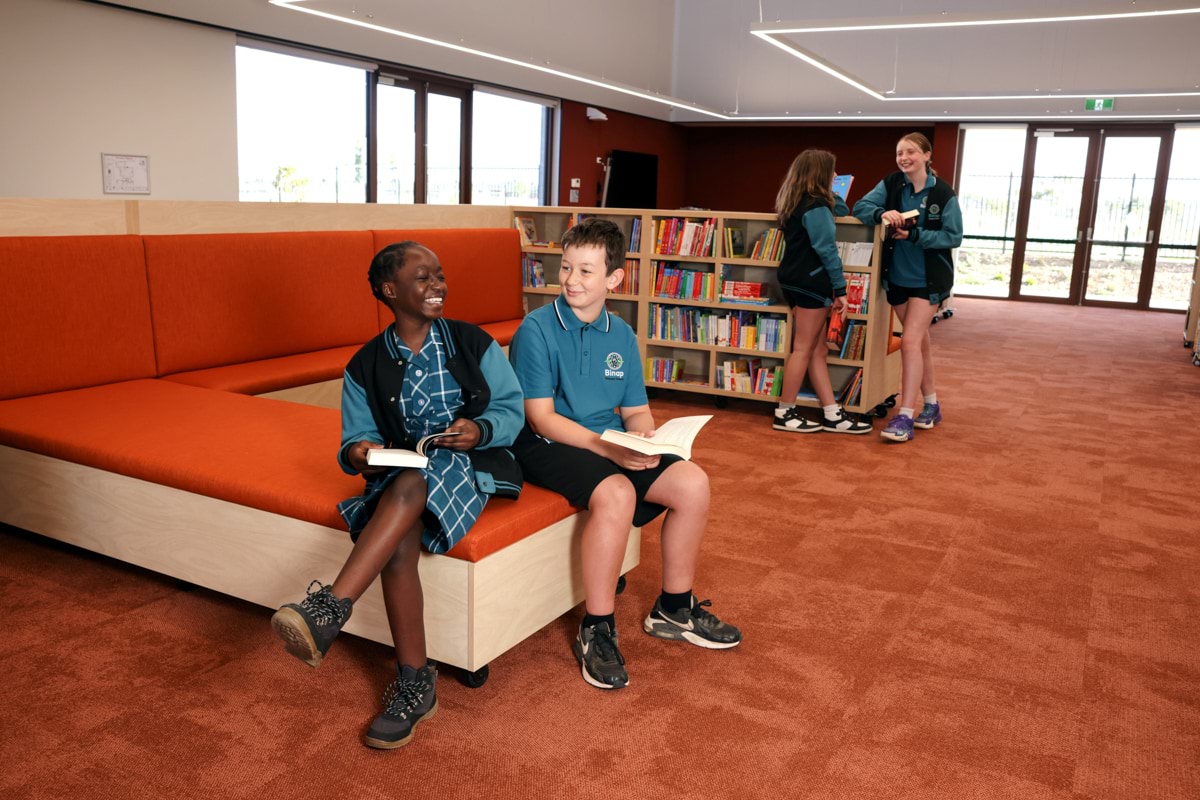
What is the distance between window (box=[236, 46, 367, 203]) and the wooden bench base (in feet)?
16.8

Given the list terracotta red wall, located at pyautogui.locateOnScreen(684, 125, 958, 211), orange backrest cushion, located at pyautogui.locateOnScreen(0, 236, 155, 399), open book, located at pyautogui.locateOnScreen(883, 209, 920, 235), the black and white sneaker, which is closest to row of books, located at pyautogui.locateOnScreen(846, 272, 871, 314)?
open book, located at pyautogui.locateOnScreen(883, 209, 920, 235)

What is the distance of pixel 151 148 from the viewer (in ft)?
22.7

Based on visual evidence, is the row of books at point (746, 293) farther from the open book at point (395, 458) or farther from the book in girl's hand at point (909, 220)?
the open book at point (395, 458)

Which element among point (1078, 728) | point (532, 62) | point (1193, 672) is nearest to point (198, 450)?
point (1078, 728)

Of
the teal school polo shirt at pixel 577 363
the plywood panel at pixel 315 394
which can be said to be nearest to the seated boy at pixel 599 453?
the teal school polo shirt at pixel 577 363

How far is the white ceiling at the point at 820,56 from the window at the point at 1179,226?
67cm

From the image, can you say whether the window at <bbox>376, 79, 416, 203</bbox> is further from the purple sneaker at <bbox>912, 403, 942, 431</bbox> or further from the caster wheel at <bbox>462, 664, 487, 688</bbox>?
the caster wheel at <bbox>462, 664, 487, 688</bbox>

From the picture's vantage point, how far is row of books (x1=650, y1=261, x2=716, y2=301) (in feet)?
18.9

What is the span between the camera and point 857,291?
210 inches

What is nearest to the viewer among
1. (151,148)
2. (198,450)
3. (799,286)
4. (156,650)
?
(156,650)

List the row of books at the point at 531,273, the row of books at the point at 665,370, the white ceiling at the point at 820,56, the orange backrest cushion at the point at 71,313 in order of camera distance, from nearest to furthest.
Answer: the orange backrest cushion at the point at 71,313 → the row of books at the point at 665,370 → the row of books at the point at 531,273 → the white ceiling at the point at 820,56

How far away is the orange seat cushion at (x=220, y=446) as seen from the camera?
2436 mm

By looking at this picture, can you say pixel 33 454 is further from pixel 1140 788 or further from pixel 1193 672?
pixel 1193 672

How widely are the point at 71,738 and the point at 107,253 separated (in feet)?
7.09
